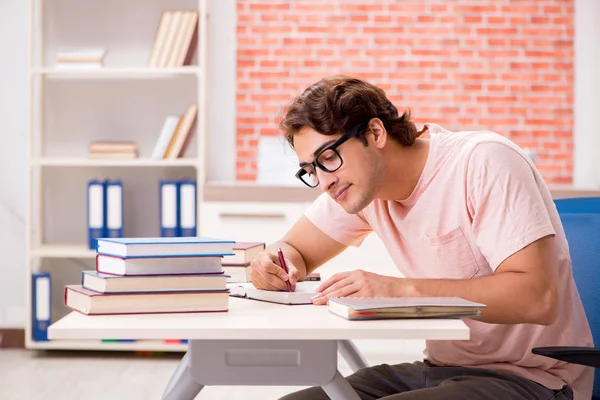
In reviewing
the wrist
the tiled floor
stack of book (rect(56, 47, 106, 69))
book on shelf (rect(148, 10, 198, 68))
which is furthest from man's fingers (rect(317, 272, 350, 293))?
stack of book (rect(56, 47, 106, 69))

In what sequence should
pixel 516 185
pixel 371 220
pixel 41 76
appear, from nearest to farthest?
pixel 516 185 < pixel 371 220 < pixel 41 76

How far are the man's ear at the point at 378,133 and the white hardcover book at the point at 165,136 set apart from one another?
2.68 metres

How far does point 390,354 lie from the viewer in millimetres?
3975

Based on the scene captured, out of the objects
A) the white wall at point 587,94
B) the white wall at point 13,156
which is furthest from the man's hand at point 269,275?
the white wall at point 587,94

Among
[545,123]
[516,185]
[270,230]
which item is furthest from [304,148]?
[545,123]

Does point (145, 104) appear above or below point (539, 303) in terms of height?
above

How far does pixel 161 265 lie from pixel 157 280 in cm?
3

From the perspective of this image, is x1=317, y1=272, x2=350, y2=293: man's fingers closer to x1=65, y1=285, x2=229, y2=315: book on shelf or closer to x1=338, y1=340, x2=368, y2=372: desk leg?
x1=65, y1=285, x2=229, y2=315: book on shelf

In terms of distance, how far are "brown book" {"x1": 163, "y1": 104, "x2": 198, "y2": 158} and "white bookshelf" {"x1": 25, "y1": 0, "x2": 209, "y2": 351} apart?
0.62 feet

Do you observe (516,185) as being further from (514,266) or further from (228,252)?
(228,252)

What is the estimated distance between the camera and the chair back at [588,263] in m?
1.77

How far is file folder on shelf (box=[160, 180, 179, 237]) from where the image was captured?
4230 millimetres

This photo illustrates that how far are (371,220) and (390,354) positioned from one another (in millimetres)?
2200

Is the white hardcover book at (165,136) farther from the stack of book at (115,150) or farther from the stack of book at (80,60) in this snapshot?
the stack of book at (80,60)
